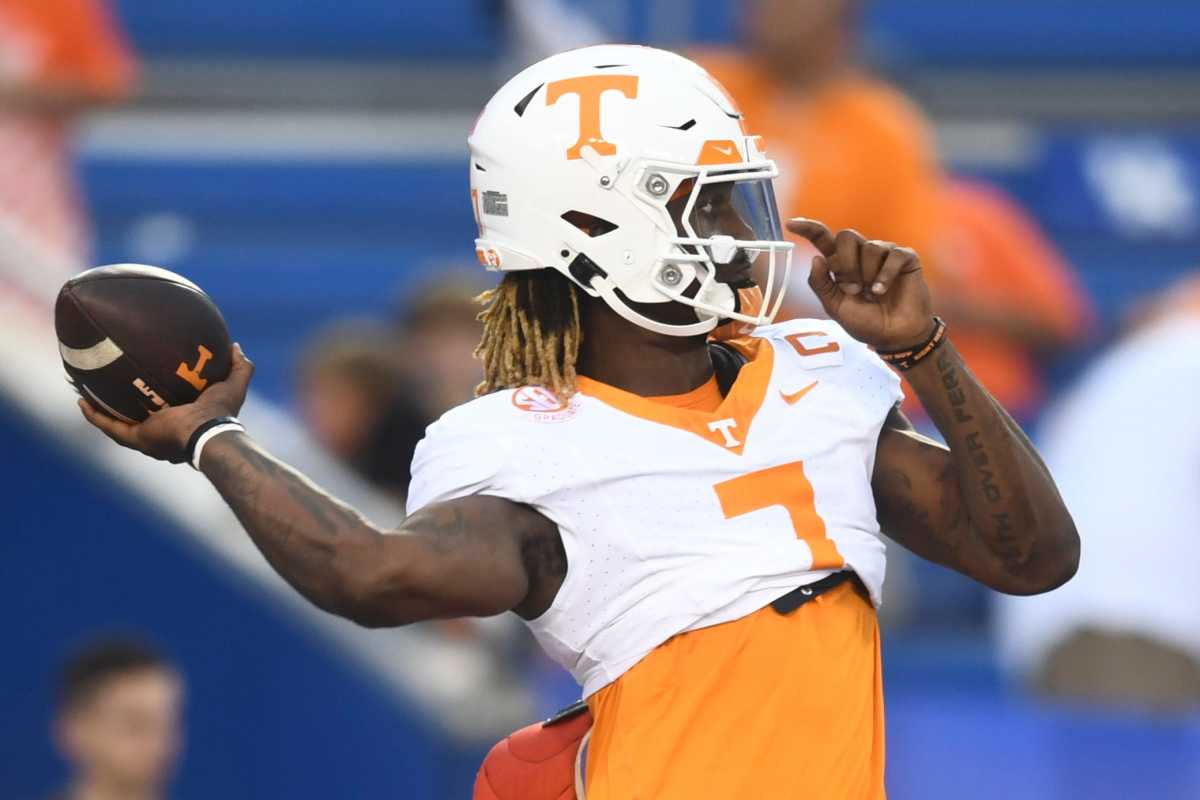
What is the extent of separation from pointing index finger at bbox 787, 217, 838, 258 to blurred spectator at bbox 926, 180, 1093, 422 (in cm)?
349

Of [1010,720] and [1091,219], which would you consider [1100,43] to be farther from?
[1010,720]

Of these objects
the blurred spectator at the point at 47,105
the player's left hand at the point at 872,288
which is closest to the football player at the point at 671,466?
the player's left hand at the point at 872,288

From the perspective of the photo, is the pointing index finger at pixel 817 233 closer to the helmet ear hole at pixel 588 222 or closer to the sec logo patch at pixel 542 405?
the helmet ear hole at pixel 588 222

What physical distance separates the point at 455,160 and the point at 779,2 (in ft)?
9.59

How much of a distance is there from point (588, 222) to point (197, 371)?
0.58 metres

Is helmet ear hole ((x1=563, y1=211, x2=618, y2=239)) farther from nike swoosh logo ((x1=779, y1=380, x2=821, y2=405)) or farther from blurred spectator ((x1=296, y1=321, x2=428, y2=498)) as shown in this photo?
blurred spectator ((x1=296, y1=321, x2=428, y2=498))

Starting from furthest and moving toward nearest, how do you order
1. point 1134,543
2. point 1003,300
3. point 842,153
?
point 1003,300
point 842,153
point 1134,543

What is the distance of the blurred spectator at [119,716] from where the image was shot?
4.97 meters

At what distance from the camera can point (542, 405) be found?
2.71 meters

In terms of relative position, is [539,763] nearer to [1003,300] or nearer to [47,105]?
[47,105]

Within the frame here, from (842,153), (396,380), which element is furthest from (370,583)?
(396,380)

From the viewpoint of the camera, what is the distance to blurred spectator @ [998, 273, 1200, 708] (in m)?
5.39

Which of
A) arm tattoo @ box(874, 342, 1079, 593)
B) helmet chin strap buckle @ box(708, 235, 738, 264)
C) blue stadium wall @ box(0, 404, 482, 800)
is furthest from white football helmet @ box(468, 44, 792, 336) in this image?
blue stadium wall @ box(0, 404, 482, 800)

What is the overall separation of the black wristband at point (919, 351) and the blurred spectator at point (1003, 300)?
3404 mm
